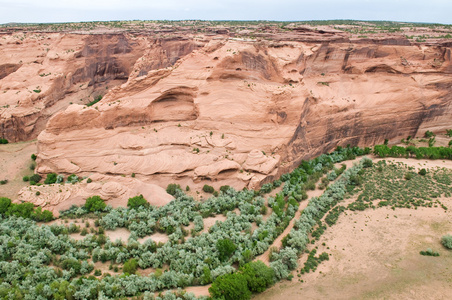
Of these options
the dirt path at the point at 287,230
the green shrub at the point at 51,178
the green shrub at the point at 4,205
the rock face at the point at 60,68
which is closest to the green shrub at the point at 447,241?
the dirt path at the point at 287,230

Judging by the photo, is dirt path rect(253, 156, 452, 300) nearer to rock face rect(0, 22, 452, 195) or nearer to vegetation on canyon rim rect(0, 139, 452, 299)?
Answer: vegetation on canyon rim rect(0, 139, 452, 299)

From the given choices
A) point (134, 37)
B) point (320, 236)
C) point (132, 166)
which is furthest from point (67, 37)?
point (320, 236)

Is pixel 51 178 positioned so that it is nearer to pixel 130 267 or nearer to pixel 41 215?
pixel 41 215

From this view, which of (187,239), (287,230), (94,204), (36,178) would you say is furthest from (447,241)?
(36,178)

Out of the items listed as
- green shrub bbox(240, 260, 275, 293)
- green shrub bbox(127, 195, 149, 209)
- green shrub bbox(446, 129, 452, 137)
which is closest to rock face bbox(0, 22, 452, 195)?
green shrub bbox(446, 129, 452, 137)

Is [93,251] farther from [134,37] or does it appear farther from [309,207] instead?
[134,37]

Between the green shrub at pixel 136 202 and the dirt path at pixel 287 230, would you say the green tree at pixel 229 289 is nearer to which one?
→ the dirt path at pixel 287 230

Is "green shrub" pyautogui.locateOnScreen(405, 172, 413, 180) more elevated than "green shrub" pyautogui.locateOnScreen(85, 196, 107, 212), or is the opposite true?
"green shrub" pyautogui.locateOnScreen(405, 172, 413, 180)
